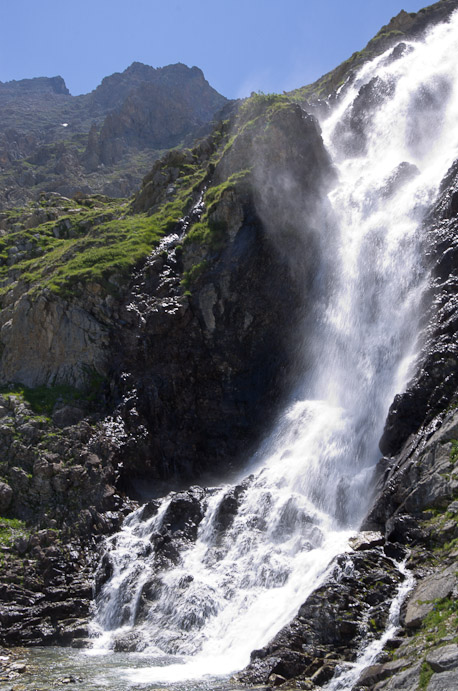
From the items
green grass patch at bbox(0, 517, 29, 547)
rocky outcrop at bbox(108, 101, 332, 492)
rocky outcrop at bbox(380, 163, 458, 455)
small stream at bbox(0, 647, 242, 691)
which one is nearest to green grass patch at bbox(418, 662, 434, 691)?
small stream at bbox(0, 647, 242, 691)

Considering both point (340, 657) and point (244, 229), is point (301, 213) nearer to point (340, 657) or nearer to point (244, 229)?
point (244, 229)

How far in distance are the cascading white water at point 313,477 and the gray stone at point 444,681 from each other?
26.2 ft

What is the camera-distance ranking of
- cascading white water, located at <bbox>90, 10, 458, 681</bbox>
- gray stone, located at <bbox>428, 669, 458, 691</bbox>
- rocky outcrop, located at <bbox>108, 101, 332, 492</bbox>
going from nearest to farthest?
gray stone, located at <bbox>428, 669, 458, 691</bbox> → cascading white water, located at <bbox>90, 10, 458, 681</bbox> → rocky outcrop, located at <bbox>108, 101, 332, 492</bbox>

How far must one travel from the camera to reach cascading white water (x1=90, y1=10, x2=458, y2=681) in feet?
67.1

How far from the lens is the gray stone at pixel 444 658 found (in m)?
11.2

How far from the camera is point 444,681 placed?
1088 centimetres

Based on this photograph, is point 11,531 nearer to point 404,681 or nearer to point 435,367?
point 435,367

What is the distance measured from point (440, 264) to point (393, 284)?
3551 millimetres

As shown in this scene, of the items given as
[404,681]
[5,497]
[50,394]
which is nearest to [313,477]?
[404,681]

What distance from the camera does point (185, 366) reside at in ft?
117

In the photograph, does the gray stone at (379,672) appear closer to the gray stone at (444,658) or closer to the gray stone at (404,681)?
the gray stone at (404,681)

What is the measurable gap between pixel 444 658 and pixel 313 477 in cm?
1491

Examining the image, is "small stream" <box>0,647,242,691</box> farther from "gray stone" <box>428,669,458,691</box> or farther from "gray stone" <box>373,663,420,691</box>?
"gray stone" <box>428,669,458,691</box>

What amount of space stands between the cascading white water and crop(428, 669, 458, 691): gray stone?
26.2 feet
